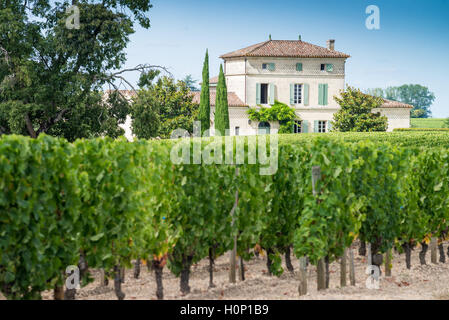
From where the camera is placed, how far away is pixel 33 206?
18.6 ft

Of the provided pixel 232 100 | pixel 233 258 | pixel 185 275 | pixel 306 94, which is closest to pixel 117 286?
pixel 185 275

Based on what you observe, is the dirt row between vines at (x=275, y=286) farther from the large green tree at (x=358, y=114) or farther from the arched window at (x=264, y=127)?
the arched window at (x=264, y=127)

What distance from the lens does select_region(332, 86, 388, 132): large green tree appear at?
139 feet

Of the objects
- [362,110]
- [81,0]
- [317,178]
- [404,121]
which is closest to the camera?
[317,178]

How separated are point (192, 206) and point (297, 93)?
3937 centimetres

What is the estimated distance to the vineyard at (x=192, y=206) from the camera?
5.76 metres

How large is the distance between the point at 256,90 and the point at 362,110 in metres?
8.96

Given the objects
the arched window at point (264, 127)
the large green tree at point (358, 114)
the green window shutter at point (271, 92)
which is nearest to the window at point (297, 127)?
the arched window at point (264, 127)

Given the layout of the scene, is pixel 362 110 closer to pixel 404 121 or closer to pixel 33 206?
pixel 404 121

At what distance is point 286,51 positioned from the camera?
149ft

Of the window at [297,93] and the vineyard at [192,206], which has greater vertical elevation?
the window at [297,93]

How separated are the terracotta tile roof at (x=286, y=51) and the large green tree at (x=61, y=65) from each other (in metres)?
21.0

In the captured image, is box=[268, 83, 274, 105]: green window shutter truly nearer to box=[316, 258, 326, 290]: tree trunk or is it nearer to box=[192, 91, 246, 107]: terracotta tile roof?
box=[192, 91, 246, 107]: terracotta tile roof

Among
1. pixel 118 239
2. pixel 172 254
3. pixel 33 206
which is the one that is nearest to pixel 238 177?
pixel 172 254
